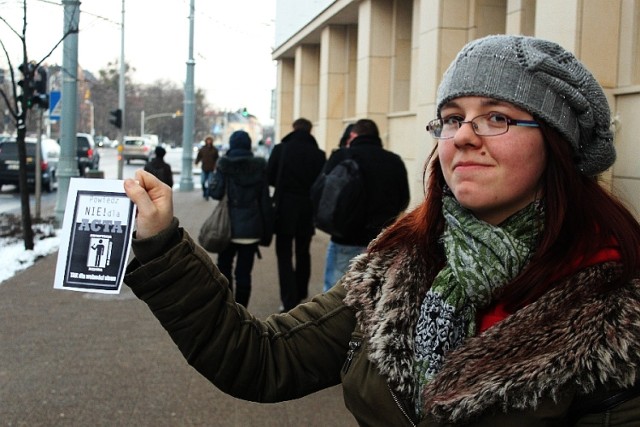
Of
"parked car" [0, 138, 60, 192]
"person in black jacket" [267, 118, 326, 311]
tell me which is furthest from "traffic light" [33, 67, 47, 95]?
"parked car" [0, 138, 60, 192]

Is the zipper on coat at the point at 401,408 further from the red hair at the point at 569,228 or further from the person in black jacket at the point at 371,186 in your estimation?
the person in black jacket at the point at 371,186

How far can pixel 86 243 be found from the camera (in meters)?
2.14

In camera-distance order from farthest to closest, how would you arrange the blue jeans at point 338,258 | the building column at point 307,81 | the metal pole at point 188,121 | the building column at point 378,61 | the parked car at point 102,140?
the parked car at point 102,140 → the metal pole at point 188,121 → the building column at point 307,81 → the building column at point 378,61 → the blue jeans at point 338,258

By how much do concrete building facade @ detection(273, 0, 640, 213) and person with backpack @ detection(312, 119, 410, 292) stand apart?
5.37 ft

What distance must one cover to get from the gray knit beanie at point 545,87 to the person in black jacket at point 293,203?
6.93 m

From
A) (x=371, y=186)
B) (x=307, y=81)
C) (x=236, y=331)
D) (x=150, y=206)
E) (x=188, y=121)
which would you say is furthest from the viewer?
(x=188, y=121)

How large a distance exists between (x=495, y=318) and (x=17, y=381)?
4.96 metres

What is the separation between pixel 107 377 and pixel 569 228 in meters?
4.93

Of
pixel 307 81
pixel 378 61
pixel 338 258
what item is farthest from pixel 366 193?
pixel 307 81

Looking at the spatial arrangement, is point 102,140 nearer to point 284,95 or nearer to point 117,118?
point 117,118

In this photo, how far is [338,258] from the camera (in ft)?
24.5

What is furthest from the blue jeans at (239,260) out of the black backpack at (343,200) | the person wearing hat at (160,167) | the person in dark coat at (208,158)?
the person in dark coat at (208,158)

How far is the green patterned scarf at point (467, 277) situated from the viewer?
1.83m

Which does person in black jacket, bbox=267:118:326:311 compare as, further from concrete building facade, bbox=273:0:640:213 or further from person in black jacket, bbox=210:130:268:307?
concrete building facade, bbox=273:0:640:213
